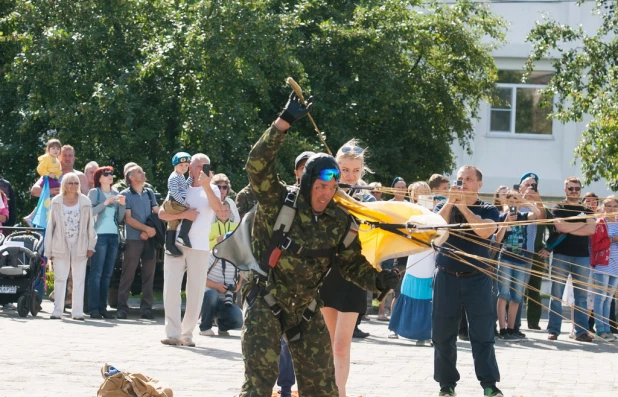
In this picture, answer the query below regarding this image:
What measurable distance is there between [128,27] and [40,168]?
5.23m

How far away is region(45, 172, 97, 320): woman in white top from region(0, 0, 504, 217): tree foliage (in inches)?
186

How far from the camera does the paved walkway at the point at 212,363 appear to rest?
9.00 metres

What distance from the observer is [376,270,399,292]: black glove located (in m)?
6.73

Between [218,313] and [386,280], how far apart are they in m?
6.65

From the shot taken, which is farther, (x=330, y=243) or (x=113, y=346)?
(x=113, y=346)

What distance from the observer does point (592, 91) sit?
66.6 ft

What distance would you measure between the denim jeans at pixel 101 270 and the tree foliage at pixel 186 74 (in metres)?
4.39

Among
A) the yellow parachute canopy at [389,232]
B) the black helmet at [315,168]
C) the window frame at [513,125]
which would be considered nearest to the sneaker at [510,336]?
the yellow parachute canopy at [389,232]

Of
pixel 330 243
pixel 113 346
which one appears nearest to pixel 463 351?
pixel 113 346

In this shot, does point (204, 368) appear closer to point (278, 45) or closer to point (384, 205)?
point (384, 205)

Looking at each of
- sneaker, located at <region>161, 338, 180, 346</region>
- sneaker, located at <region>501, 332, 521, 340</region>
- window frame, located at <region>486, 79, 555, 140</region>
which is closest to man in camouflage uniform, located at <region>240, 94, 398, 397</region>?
sneaker, located at <region>161, 338, 180, 346</region>

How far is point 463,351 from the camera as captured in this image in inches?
490

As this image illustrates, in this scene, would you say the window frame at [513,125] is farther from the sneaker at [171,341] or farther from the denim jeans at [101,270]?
the sneaker at [171,341]

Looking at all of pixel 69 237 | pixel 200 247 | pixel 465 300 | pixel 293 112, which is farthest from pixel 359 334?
pixel 293 112
